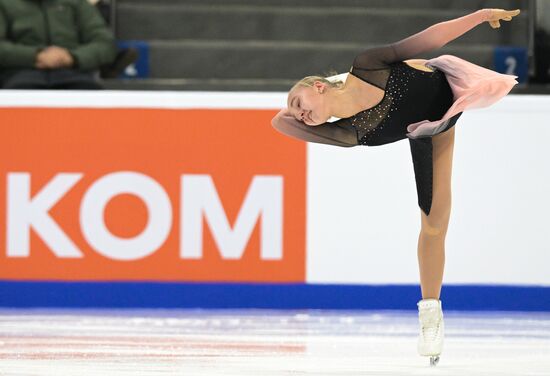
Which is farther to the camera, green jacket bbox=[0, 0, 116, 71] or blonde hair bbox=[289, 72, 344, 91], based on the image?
green jacket bbox=[0, 0, 116, 71]

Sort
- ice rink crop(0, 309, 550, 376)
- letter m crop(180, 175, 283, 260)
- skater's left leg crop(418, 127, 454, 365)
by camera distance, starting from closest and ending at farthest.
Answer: ice rink crop(0, 309, 550, 376) → skater's left leg crop(418, 127, 454, 365) → letter m crop(180, 175, 283, 260)

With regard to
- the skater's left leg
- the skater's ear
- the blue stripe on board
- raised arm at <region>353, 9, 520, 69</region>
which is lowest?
the blue stripe on board

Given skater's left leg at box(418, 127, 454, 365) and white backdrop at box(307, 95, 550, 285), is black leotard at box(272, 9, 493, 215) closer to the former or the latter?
skater's left leg at box(418, 127, 454, 365)

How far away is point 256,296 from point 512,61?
2.24 metres

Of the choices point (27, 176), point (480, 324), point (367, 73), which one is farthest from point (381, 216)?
point (367, 73)

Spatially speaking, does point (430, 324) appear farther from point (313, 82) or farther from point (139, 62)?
point (139, 62)

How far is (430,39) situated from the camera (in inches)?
147

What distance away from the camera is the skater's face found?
3693mm

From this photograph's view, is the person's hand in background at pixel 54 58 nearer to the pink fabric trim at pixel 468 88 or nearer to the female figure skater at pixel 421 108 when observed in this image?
Result: the female figure skater at pixel 421 108

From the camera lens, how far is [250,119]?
5.87m

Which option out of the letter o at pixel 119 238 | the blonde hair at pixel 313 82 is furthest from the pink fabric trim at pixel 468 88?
the letter o at pixel 119 238

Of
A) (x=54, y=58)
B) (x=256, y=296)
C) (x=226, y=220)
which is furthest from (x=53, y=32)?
(x=256, y=296)

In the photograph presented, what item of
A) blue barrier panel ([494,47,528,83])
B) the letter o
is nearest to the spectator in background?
the letter o

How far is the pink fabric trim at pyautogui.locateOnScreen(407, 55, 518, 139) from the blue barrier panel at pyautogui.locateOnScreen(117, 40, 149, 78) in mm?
3290
